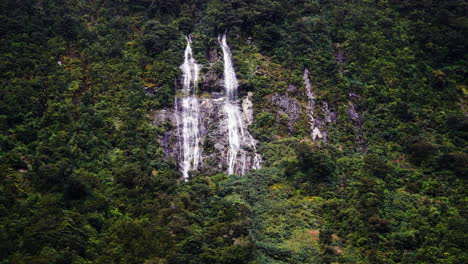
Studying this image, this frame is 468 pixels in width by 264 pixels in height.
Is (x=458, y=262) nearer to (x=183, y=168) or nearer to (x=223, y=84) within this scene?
(x=183, y=168)

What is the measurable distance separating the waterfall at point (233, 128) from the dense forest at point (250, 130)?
98 cm

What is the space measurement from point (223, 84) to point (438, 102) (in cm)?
2363

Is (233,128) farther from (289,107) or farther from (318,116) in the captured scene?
(318,116)

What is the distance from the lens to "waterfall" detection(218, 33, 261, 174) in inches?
1625

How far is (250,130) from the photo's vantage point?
44312mm

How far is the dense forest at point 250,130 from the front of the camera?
103 ft

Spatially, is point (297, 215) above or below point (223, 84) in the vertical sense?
below

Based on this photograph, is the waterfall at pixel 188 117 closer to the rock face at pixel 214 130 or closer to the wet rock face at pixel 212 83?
the rock face at pixel 214 130

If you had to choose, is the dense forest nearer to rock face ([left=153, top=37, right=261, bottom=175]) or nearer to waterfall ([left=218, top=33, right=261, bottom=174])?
rock face ([left=153, top=37, right=261, bottom=175])

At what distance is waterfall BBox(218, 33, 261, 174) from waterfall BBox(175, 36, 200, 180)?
3349 mm

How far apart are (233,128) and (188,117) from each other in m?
5.12

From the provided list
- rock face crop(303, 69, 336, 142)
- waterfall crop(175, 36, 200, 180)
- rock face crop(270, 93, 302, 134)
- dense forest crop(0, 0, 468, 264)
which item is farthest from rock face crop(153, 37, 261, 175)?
rock face crop(303, 69, 336, 142)

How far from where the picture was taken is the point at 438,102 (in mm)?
45438

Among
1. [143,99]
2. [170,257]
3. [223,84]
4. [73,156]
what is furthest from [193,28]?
[170,257]
